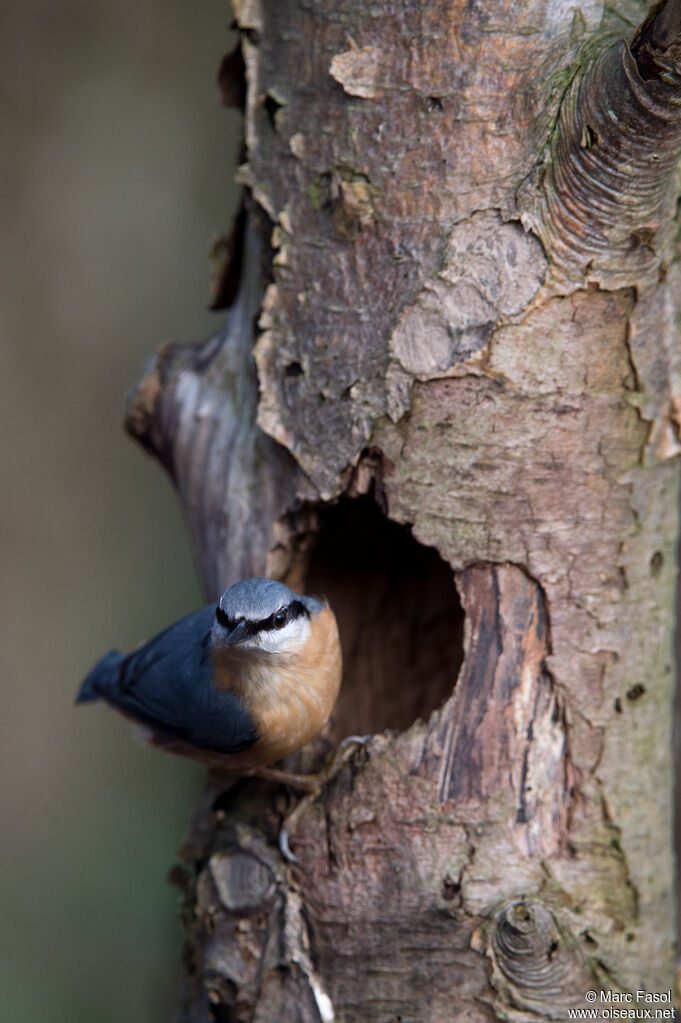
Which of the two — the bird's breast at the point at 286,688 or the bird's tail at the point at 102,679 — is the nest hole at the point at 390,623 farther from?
the bird's tail at the point at 102,679

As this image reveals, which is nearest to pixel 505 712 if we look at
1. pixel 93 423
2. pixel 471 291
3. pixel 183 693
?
pixel 183 693

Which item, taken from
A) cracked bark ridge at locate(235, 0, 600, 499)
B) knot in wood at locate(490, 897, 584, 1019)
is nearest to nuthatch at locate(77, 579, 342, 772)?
cracked bark ridge at locate(235, 0, 600, 499)

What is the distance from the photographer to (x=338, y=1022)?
7.45 feet

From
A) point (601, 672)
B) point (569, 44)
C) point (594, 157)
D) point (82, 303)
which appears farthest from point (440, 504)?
point (82, 303)

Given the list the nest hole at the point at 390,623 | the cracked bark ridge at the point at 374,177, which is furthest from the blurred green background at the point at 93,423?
the cracked bark ridge at the point at 374,177

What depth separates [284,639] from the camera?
2.29 metres

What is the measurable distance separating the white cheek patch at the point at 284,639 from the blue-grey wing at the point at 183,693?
0.20 metres

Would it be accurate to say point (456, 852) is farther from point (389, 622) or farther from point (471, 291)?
point (471, 291)

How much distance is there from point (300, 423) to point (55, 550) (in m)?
2.71

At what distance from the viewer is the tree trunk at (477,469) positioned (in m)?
2.11

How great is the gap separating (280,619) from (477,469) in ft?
1.91

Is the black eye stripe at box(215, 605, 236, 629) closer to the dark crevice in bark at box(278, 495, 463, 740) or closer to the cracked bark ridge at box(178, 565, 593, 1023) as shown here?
the cracked bark ridge at box(178, 565, 593, 1023)

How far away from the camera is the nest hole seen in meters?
2.85

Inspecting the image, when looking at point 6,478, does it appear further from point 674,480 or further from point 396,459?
point 674,480
